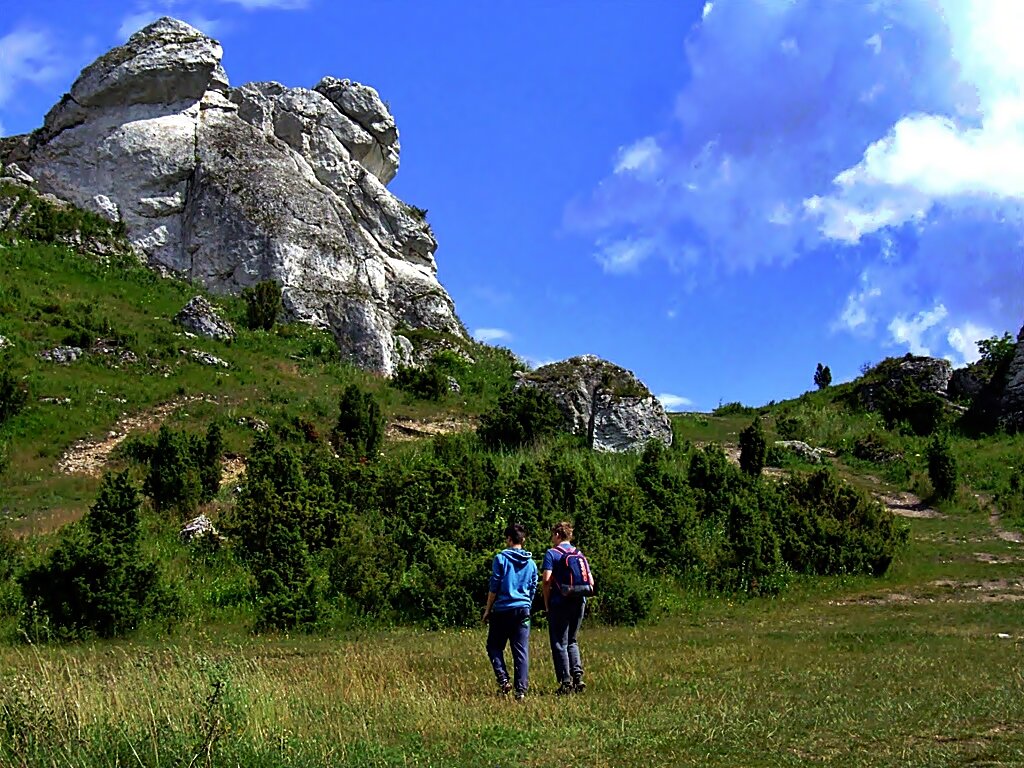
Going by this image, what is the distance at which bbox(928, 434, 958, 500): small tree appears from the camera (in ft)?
83.3

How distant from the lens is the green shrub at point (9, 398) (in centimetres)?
2591

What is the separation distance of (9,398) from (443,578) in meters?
16.6

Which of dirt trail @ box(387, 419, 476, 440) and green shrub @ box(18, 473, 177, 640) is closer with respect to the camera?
green shrub @ box(18, 473, 177, 640)

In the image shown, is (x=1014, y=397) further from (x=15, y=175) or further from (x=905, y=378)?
(x=15, y=175)

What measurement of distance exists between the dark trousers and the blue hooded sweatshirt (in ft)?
0.24

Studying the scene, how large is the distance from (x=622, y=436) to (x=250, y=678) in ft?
68.5

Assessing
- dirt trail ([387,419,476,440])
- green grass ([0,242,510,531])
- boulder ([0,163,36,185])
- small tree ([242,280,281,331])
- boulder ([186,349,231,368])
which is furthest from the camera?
boulder ([0,163,36,185])

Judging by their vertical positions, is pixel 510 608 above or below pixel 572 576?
below

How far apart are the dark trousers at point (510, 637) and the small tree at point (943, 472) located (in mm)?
19644

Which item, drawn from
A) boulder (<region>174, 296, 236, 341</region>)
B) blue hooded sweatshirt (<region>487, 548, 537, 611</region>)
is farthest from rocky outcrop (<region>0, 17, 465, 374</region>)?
blue hooded sweatshirt (<region>487, 548, 537, 611</region>)

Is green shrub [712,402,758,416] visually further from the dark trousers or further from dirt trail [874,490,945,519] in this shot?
the dark trousers

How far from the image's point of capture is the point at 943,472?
25422mm

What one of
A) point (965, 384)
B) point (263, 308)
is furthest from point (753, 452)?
point (263, 308)

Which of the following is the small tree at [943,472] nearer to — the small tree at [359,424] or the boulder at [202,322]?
the small tree at [359,424]
